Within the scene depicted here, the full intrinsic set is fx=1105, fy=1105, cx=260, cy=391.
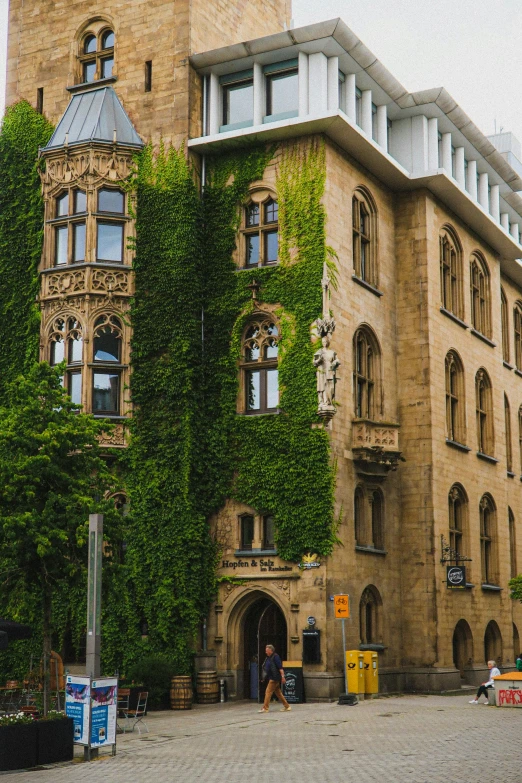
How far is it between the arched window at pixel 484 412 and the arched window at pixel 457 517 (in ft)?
13.2

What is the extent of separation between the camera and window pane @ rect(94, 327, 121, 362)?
36.2 m

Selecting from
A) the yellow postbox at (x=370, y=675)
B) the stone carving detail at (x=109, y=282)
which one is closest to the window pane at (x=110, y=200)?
the stone carving detail at (x=109, y=282)

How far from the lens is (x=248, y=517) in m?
35.1

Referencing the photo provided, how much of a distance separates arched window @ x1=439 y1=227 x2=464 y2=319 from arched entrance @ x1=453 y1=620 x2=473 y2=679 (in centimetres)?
1210

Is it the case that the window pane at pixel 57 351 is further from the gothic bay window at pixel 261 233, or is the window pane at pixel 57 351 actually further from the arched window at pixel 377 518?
the arched window at pixel 377 518

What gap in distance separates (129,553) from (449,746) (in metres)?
15.1

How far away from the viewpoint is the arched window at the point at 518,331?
53188mm

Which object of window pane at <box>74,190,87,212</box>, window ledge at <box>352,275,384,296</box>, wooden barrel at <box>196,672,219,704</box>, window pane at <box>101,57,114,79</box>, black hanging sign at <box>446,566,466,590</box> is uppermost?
window pane at <box>101,57,114,79</box>

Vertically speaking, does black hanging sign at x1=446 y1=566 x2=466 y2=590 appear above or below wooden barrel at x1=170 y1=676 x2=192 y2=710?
above

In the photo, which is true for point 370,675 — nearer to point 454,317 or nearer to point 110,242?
point 454,317

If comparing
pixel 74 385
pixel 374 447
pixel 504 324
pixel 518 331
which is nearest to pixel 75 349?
pixel 74 385

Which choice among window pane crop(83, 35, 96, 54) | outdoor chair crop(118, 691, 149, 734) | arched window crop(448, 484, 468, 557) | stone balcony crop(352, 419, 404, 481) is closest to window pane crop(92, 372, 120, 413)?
stone balcony crop(352, 419, 404, 481)

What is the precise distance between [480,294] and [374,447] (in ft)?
46.7

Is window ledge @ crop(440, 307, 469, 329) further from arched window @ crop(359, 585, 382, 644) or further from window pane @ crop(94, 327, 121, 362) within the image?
window pane @ crop(94, 327, 121, 362)
